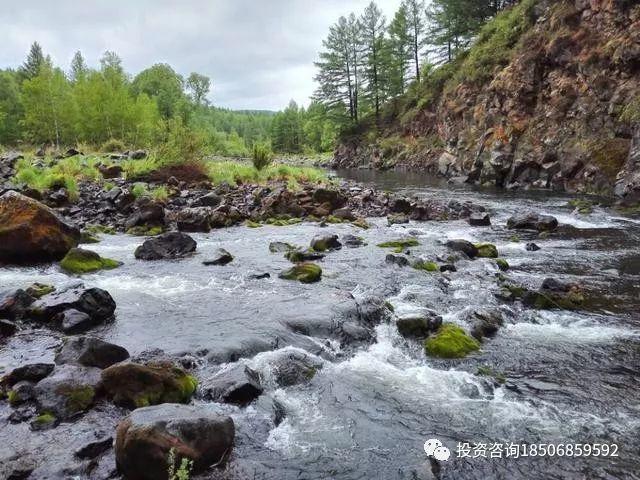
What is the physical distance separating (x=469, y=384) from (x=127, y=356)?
552cm

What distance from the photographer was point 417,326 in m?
9.05

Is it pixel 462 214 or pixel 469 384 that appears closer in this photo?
pixel 469 384

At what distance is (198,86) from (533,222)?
101817mm

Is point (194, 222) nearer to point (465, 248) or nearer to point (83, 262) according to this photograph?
point (83, 262)

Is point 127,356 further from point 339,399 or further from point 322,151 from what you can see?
point 322,151

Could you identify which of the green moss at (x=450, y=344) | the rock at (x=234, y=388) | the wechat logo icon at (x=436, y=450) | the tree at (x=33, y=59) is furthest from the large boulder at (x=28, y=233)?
the tree at (x=33, y=59)

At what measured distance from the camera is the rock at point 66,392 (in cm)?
622

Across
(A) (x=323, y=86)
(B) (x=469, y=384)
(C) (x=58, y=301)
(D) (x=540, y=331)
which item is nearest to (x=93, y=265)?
(C) (x=58, y=301)

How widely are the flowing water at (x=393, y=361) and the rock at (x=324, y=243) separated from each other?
2.29 feet

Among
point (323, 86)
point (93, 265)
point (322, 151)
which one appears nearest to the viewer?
point (93, 265)

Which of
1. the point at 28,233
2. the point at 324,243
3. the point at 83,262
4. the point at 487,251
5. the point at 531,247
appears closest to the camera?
the point at 83,262

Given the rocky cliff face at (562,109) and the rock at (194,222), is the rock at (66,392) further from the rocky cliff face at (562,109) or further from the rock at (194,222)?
the rocky cliff face at (562,109)

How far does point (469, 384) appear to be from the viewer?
23.7 ft

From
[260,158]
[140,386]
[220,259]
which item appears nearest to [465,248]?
[220,259]
